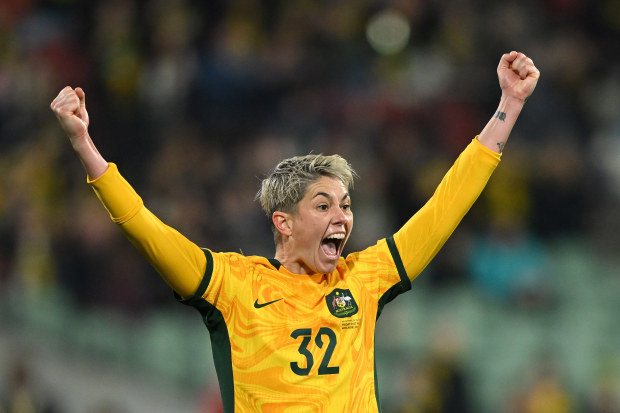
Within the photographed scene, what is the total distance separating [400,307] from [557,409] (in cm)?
161

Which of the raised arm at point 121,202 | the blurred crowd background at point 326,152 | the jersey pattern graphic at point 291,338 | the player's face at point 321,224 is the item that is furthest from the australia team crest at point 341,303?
the blurred crowd background at point 326,152

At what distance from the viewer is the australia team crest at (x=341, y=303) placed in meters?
4.03

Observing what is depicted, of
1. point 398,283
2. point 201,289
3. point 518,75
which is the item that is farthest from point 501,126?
point 201,289

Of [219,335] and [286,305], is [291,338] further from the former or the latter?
[219,335]

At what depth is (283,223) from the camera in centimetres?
422

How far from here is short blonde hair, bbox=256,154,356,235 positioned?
4176mm

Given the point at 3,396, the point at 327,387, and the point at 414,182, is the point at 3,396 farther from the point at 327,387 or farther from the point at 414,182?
the point at 327,387

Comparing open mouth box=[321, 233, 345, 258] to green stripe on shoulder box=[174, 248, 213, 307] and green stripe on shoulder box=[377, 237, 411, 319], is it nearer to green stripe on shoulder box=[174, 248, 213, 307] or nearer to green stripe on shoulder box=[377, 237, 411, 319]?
green stripe on shoulder box=[377, 237, 411, 319]

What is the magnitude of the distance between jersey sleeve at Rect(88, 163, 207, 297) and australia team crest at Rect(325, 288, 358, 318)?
558mm

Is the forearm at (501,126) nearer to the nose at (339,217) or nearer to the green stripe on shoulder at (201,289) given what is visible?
the nose at (339,217)

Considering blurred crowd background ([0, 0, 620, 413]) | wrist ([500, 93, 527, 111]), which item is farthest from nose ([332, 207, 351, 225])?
blurred crowd background ([0, 0, 620, 413])

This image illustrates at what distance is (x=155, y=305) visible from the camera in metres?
8.83

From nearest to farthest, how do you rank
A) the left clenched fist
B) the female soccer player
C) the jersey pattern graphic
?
the female soccer player → the jersey pattern graphic → the left clenched fist

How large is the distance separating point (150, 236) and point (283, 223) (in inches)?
28.9
